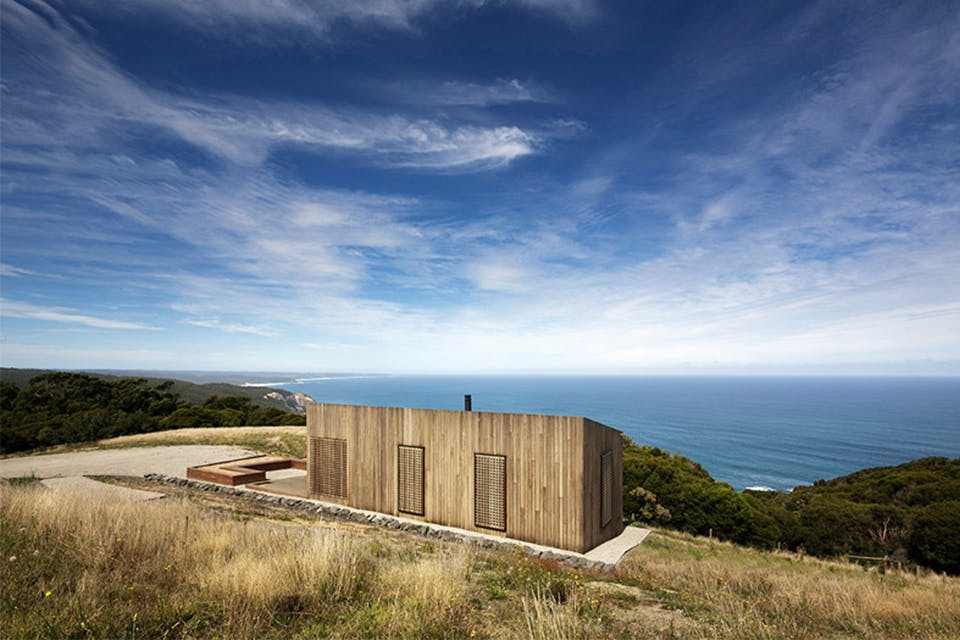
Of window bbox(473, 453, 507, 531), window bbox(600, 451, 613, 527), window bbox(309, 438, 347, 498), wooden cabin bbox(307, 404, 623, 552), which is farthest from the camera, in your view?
window bbox(309, 438, 347, 498)

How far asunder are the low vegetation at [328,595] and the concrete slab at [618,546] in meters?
3.79

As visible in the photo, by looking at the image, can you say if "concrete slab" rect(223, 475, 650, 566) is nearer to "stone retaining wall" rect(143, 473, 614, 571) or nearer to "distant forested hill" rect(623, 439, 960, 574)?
"stone retaining wall" rect(143, 473, 614, 571)

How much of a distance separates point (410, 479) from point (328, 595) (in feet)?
28.4

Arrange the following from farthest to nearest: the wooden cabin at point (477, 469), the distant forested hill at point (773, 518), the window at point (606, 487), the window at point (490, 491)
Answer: the distant forested hill at point (773, 518) → the window at point (606, 487) → the window at point (490, 491) → the wooden cabin at point (477, 469)

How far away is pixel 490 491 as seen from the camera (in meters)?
11.8

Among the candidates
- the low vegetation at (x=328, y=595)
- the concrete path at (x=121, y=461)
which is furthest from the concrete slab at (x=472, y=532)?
the low vegetation at (x=328, y=595)

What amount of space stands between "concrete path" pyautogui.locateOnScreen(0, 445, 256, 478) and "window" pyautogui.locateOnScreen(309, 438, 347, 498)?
549 cm

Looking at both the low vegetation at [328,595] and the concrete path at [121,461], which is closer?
the low vegetation at [328,595]

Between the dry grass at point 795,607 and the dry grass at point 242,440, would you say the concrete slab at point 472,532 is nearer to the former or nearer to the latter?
the dry grass at point 795,607

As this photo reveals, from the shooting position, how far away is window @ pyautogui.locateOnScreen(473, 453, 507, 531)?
38.2 feet

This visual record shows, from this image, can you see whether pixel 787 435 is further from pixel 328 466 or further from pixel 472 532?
pixel 328 466

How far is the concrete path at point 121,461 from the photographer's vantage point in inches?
655

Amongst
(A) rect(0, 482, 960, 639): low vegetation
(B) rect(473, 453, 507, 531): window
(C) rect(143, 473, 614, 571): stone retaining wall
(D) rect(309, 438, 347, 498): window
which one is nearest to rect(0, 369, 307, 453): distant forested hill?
(C) rect(143, 473, 614, 571): stone retaining wall

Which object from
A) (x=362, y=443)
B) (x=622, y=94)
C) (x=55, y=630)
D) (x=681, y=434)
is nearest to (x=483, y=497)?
(x=362, y=443)
